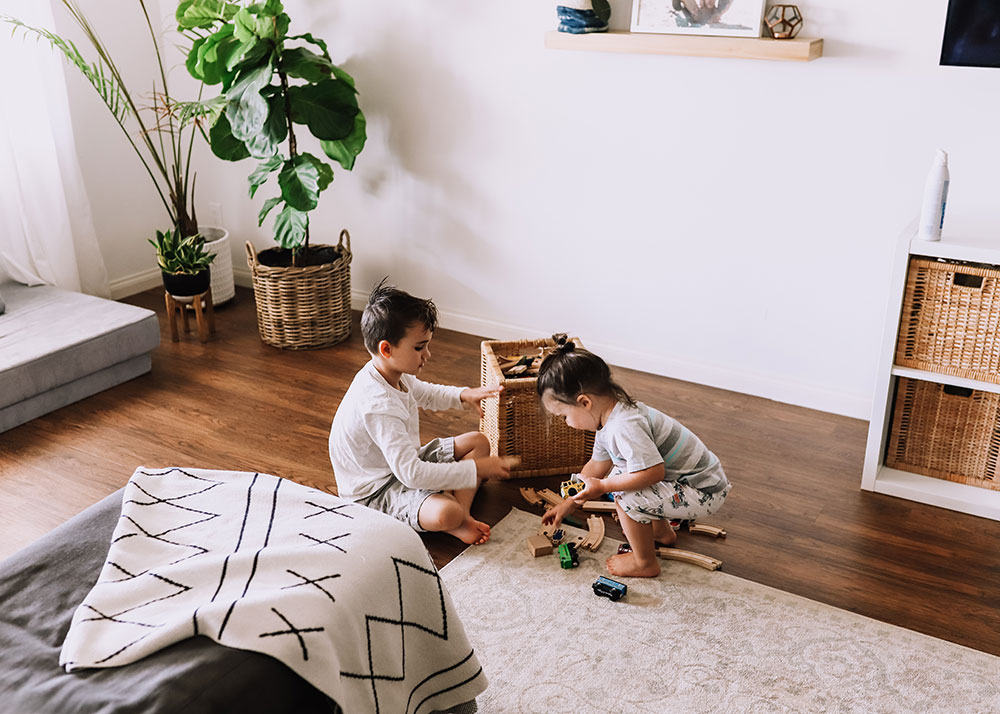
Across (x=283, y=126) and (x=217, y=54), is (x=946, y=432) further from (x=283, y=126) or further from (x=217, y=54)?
(x=217, y=54)

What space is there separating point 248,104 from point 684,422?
1.91 m

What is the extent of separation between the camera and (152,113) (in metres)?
4.33

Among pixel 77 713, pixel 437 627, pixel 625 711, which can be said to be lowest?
pixel 625 711

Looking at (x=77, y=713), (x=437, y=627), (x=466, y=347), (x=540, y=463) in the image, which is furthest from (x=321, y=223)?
(x=77, y=713)

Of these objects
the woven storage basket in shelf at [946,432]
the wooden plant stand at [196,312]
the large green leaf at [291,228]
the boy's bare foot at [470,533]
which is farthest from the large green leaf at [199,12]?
the woven storage basket in shelf at [946,432]

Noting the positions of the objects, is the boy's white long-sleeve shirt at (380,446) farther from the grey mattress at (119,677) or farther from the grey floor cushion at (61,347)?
the grey floor cushion at (61,347)

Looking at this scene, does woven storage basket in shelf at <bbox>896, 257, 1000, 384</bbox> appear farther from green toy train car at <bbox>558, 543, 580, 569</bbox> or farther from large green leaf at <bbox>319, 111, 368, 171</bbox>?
large green leaf at <bbox>319, 111, 368, 171</bbox>

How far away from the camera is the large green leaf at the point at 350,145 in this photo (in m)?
3.63

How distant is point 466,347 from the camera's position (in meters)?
3.82

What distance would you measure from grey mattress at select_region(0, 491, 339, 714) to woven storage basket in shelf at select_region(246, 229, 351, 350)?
2.13 meters

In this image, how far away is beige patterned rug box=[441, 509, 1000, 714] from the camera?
2016 mm

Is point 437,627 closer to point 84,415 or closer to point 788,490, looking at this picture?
point 788,490

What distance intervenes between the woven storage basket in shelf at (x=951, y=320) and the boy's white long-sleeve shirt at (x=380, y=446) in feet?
4.31

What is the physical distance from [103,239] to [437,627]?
3.20 meters
